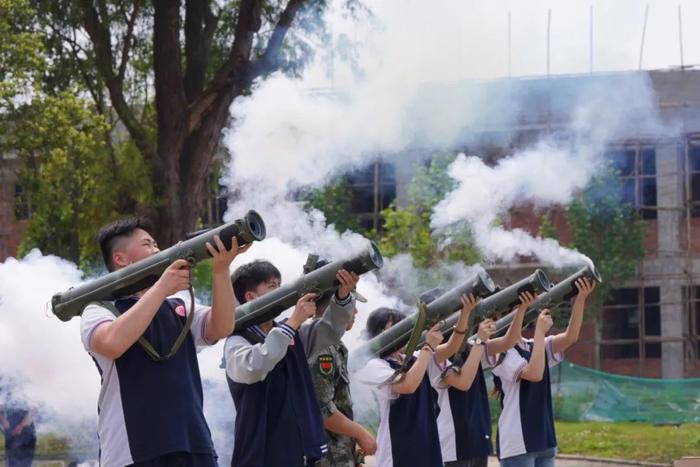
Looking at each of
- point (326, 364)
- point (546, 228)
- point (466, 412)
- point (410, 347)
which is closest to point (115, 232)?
point (326, 364)

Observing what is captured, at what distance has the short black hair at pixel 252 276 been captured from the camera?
6215mm

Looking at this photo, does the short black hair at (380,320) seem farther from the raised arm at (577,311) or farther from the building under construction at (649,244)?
the building under construction at (649,244)

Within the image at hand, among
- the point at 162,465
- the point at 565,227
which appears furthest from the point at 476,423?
the point at 565,227

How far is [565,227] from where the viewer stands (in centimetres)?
2819

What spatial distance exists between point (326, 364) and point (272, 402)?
0.74m

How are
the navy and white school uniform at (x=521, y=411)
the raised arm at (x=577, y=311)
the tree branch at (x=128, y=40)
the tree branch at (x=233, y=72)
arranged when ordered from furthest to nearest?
the tree branch at (x=128, y=40)
the tree branch at (x=233, y=72)
the raised arm at (x=577, y=311)
the navy and white school uniform at (x=521, y=411)

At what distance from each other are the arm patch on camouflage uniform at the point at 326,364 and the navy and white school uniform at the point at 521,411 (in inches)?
83.8

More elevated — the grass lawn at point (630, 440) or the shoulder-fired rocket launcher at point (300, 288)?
the shoulder-fired rocket launcher at point (300, 288)

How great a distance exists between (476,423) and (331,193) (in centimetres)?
2119

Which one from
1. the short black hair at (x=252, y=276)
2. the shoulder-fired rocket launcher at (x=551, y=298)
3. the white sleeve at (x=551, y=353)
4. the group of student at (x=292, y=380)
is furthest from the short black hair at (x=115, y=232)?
the white sleeve at (x=551, y=353)

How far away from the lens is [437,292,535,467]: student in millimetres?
7938

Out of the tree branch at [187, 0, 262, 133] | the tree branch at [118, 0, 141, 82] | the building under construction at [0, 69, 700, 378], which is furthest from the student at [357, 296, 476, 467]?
the building under construction at [0, 69, 700, 378]

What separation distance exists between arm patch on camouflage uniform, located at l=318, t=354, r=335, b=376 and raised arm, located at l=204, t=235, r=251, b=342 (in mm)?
1430

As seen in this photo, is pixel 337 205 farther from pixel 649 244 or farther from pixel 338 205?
pixel 649 244
